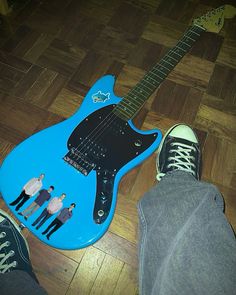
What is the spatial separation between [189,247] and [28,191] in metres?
0.57

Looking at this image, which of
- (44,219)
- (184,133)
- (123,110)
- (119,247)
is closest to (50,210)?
(44,219)

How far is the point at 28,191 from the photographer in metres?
0.94

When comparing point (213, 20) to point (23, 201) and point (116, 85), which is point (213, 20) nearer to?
point (116, 85)

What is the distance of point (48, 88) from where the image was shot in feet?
4.27

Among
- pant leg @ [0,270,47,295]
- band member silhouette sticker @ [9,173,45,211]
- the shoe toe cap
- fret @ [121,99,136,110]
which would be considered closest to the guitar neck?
fret @ [121,99,136,110]

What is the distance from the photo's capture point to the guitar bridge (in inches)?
39.0

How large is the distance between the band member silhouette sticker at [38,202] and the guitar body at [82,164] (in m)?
0.01

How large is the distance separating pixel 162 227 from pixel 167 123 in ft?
1.99

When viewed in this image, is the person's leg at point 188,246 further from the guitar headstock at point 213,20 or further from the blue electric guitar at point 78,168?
the guitar headstock at point 213,20

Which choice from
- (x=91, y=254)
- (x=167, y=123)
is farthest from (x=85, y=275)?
(x=167, y=123)

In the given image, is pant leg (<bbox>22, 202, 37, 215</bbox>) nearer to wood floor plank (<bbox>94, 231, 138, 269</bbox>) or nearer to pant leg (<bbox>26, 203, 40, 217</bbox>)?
pant leg (<bbox>26, 203, 40, 217</bbox>)

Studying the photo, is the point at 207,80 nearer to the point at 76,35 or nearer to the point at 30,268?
the point at 76,35

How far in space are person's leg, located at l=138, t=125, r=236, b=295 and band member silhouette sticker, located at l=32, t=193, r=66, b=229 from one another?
11.6 inches

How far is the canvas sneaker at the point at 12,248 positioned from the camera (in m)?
0.93
